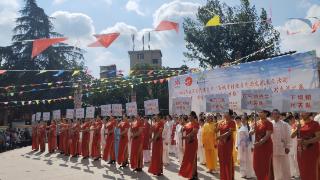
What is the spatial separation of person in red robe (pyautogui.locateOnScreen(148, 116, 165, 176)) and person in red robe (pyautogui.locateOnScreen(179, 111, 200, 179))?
131 cm

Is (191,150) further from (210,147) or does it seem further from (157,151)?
(210,147)

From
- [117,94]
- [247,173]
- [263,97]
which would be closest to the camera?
Result: [263,97]

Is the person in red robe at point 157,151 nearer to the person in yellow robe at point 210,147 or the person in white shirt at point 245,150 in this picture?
the person in yellow robe at point 210,147

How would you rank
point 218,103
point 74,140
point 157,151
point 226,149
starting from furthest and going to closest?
1. point 74,140
2. point 157,151
3. point 218,103
4. point 226,149

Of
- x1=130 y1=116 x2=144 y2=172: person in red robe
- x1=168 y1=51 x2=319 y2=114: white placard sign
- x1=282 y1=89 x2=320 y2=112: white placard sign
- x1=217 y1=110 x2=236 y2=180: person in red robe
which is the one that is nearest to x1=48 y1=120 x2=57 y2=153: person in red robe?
x1=168 y1=51 x2=319 y2=114: white placard sign

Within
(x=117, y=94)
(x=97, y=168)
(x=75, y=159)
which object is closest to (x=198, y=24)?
(x=117, y=94)

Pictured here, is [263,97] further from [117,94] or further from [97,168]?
[117,94]

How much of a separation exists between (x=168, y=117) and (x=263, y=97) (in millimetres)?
8860

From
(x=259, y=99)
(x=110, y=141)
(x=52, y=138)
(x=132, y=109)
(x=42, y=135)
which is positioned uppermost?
(x=259, y=99)

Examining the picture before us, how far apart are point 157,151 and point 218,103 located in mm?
2617

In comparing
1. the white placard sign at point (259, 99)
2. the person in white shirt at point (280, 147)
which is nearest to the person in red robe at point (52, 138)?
the person in white shirt at point (280, 147)

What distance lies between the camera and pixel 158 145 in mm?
11773

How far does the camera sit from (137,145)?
12.5 meters

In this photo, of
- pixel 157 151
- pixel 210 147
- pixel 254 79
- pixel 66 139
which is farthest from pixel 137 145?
pixel 66 139
